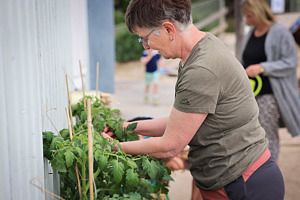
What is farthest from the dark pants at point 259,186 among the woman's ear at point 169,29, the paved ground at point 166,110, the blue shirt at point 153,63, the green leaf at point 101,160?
the blue shirt at point 153,63

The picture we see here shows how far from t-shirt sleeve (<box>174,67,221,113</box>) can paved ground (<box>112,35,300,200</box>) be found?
96 centimetres

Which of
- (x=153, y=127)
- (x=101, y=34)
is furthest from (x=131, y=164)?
(x=101, y=34)

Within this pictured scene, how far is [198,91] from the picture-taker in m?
1.46

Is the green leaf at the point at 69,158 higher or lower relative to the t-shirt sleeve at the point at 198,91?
lower

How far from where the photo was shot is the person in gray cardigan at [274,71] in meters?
3.55

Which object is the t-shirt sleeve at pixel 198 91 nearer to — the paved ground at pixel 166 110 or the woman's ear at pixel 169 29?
the woman's ear at pixel 169 29

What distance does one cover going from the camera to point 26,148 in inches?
57.2

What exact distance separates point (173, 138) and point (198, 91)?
23cm

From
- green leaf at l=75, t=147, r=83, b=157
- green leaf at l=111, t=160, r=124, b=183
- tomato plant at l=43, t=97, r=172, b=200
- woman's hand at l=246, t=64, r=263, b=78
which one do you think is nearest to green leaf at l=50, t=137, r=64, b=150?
tomato plant at l=43, t=97, r=172, b=200

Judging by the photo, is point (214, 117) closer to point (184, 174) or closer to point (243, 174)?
point (243, 174)

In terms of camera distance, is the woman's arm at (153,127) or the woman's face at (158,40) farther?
the woman's arm at (153,127)

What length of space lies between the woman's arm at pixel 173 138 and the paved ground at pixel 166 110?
2.93ft

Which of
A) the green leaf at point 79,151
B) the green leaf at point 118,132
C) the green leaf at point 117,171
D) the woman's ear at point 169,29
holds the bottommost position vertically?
the green leaf at point 117,171

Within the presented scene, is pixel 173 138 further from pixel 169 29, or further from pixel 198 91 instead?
pixel 169 29
